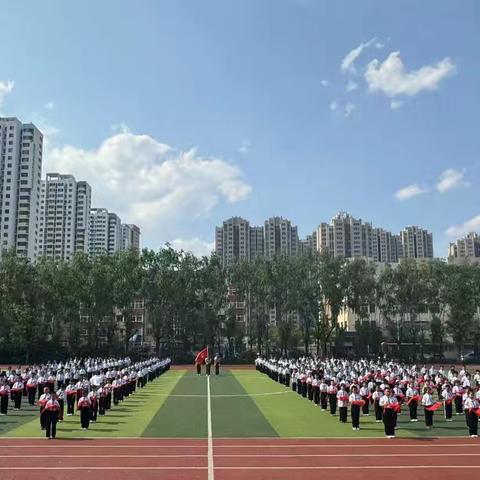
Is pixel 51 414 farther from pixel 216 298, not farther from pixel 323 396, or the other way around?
pixel 216 298

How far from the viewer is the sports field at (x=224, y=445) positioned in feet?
41.2

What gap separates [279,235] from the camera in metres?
137

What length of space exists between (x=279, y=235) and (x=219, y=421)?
118 metres

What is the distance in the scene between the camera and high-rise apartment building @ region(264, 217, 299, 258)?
135 metres

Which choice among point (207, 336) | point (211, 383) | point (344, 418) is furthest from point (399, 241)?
Answer: point (344, 418)

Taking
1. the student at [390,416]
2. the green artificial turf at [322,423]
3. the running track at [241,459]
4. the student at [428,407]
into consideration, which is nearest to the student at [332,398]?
the green artificial turf at [322,423]

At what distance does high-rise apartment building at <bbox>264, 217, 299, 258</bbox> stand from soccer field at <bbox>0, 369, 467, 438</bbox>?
4183 inches

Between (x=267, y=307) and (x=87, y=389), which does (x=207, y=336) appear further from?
(x=87, y=389)

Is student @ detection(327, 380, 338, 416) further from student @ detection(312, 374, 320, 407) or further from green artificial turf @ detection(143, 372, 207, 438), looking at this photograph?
green artificial turf @ detection(143, 372, 207, 438)

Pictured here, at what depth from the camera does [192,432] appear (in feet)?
58.0

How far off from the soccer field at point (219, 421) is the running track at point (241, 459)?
50.0 inches

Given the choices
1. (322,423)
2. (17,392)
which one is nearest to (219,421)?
(322,423)

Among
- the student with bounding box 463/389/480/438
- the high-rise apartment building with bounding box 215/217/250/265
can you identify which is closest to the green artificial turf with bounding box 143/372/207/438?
the student with bounding box 463/389/480/438

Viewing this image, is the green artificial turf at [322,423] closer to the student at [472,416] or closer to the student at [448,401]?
the student at [448,401]
